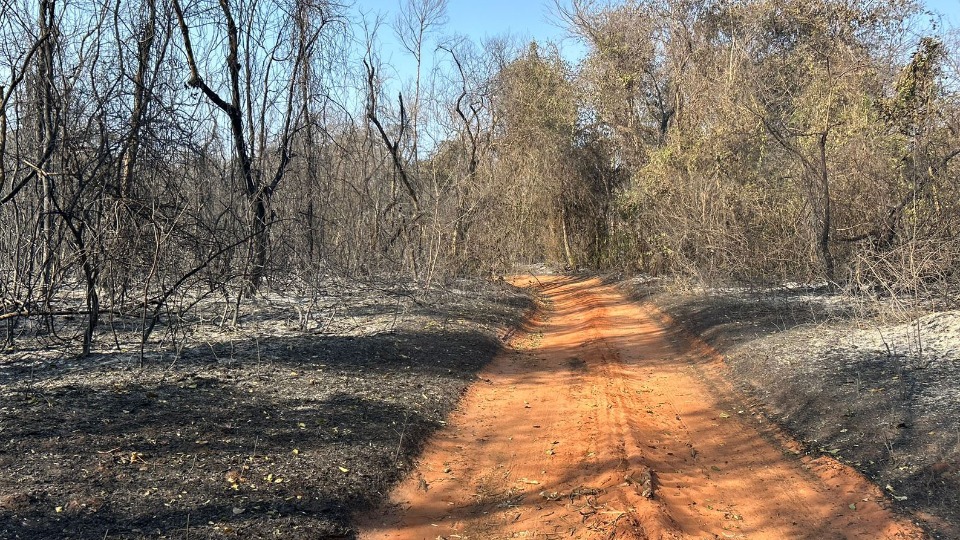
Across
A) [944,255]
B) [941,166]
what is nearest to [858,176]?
[941,166]

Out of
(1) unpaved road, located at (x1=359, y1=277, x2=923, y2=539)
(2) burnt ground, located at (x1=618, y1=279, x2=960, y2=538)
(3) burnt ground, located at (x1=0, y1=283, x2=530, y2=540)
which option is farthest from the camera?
(2) burnt ground, located at (x1=618, y1=279, x2=960, y2=538)

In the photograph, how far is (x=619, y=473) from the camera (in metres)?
5.51

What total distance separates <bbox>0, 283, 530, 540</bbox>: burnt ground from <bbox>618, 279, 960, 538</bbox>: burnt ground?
3.80 meters

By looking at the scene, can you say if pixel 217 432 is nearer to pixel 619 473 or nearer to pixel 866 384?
pixel 619 473

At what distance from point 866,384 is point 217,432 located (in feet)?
21.6

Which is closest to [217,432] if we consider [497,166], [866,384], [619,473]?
[619,473]

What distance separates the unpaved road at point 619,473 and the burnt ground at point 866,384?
28 centimetres

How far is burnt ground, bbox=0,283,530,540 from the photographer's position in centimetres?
435

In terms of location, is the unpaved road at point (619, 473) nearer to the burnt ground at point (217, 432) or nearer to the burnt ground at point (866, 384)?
the burnt ground at point (866, 384)

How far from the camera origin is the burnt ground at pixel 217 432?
4.35m

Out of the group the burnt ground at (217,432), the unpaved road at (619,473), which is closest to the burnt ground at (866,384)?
the unpaved road at (619,473)

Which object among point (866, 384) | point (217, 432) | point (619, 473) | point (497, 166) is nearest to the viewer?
point (619, 473)

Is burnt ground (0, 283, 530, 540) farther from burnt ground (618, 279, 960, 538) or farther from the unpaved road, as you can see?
burnt ground (618, 279, 960, 538)

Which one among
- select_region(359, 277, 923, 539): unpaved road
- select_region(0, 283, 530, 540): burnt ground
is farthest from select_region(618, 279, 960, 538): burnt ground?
select_region(0, 283, 530, 540): burnt ground
